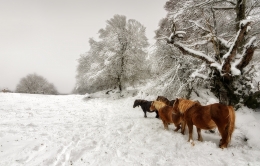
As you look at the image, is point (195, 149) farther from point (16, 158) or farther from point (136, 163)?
point (16, 158)

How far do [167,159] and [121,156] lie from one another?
1222 mm

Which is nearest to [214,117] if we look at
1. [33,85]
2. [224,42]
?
[224,42]

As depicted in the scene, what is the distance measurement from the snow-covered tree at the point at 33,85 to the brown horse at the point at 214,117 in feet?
181

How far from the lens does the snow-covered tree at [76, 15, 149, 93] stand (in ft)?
61.4

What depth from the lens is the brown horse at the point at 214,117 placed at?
4086 millimetres

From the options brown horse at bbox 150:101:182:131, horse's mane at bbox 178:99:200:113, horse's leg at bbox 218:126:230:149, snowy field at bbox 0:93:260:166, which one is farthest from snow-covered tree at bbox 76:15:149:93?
horse's leg at bbox 218:126:230:149

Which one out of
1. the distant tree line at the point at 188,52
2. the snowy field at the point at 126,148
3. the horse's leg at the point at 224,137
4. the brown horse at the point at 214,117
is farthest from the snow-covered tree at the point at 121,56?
the horse's leg at the point at 224,137

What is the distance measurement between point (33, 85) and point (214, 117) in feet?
189

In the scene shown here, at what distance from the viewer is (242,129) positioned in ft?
17.1

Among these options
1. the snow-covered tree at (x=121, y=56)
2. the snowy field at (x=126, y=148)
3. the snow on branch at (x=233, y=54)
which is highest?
the snow-covered tree at (x=121, y=56)

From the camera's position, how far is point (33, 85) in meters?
50.5

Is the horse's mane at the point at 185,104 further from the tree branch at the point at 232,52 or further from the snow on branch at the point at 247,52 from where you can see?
the snow on branch at the point at 247,52

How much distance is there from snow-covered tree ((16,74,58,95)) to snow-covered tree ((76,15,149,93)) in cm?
3965

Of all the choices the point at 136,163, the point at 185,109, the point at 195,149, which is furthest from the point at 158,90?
the point at 136,163
